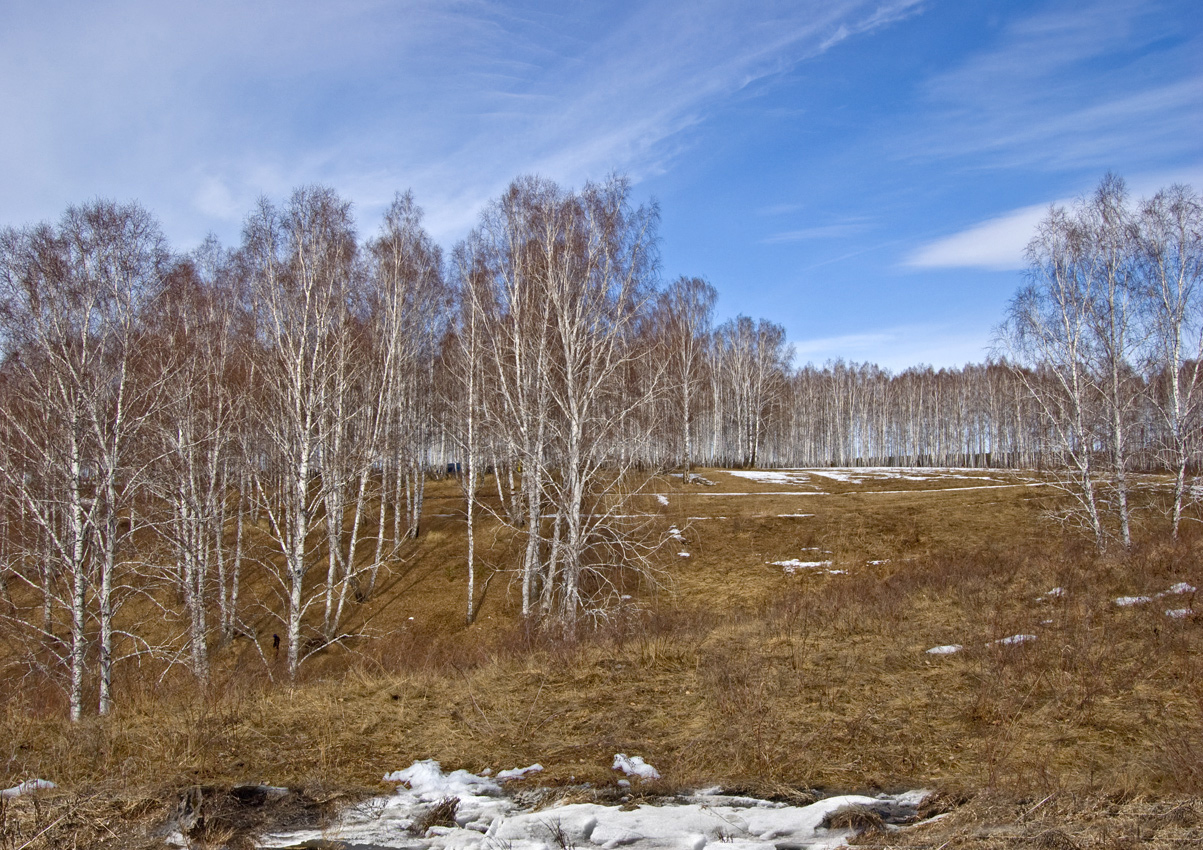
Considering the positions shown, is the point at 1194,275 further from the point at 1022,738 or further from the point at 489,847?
the point at 489,847

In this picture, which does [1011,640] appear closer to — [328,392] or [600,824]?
[600,824]

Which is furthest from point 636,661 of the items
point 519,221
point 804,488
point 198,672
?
point 804,488

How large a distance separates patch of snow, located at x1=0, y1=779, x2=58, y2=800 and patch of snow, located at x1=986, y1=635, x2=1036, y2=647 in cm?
1025

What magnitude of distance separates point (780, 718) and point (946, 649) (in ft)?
12.2

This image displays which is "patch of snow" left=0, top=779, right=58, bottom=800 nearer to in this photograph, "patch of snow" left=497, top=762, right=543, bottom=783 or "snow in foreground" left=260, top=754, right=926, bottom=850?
"snow in foreground" left=260, top=754, right=926, bottom=850

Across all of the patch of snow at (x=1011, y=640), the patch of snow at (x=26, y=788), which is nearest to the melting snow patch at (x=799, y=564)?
the patch of snow at (x=1011, y=640)

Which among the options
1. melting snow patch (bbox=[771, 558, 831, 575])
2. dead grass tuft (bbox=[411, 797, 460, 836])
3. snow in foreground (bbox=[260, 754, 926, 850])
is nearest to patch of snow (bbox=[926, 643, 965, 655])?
snow in foreground (bbox=[260, 754, 926, 850])

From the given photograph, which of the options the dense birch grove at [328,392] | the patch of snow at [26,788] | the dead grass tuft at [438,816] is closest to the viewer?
the dead grass tuft at [438,816]

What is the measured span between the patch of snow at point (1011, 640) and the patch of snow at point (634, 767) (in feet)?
18.6

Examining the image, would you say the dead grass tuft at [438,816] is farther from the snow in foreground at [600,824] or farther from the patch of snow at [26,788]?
the patch of snow at [26,788]

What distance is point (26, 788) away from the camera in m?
5.20

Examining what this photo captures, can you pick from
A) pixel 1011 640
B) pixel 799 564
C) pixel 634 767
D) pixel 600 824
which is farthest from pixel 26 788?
pixel 799 564

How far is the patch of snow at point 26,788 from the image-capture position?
501cm

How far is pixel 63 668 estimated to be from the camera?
1888cm
